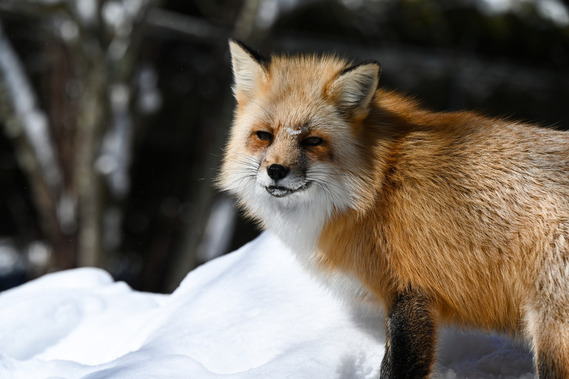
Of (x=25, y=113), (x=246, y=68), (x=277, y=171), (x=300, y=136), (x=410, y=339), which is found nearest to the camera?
(x=410, y=339)

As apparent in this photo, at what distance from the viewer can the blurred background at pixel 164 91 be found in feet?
22.8

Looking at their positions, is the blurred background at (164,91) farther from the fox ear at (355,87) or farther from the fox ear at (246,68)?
the fox ear at (355,87)

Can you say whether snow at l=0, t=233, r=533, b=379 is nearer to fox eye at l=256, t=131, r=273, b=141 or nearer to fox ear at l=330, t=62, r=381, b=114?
fox eye at l=256, t=131, r=273, b=141

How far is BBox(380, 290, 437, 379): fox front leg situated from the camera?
7.31 feet

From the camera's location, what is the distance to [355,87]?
8.46 feet

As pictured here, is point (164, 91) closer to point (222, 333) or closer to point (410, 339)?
point (222, 333)

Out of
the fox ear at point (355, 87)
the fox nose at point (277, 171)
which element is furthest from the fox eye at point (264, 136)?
the fox ear at point (355, 87)

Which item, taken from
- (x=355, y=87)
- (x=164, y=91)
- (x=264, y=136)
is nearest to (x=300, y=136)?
(x=264, y=136)

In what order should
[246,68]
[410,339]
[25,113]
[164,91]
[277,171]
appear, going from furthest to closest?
1. [164,91]
2. [25,113]
3. [246,68]
4. [277,171]
5. [410,339]

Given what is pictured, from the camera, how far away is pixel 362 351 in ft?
8.02

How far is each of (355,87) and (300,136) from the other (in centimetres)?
32

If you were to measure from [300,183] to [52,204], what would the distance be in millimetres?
5807

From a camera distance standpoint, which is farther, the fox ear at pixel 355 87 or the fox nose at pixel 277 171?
the fox ear at pixel 355 87

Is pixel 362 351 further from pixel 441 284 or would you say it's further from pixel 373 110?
pixel 373 110
